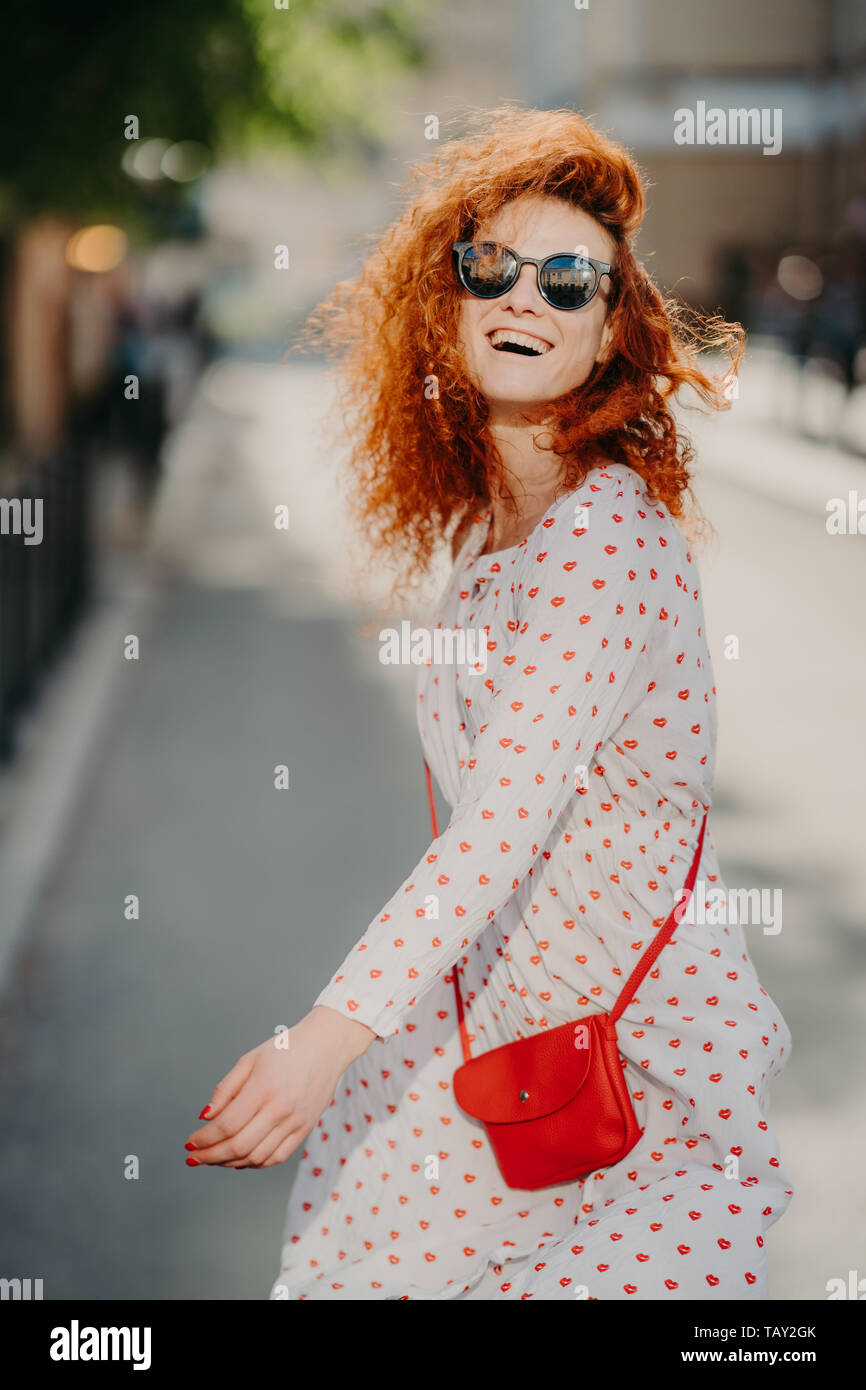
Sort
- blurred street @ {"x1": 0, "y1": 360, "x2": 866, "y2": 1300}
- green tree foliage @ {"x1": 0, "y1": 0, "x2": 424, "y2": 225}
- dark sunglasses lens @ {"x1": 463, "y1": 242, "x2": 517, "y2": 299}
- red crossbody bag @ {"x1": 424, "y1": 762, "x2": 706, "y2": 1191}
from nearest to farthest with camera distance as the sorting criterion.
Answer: red crossbody bag @ {"x1": 424, "y1": 762, "x2": 706, "y2": 1191}, dark sunglasses lens @ {"x1": 463, "y1": 242, "x2": 517, "y2": 299}, blurred street @ {"x1": 0, "y1": 360, "x2": 866, "y2": 1300}, green tree foliage @ {"x1": 0, "y1": 0, "x2": 424, "y2": 225}

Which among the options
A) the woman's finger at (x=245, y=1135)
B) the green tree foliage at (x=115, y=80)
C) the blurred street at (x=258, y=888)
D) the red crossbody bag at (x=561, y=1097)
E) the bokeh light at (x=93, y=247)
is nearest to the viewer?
the woman's finger at (x=245, y=1135)

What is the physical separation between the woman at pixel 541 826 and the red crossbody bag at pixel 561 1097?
4 cm

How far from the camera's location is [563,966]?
2035 mm

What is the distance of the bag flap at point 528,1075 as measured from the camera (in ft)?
A: 6.42

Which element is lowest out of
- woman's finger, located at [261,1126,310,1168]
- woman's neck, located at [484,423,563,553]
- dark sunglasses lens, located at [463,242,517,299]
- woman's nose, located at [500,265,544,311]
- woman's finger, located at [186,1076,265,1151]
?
woman's finger, located at [261,1126,310,1168]

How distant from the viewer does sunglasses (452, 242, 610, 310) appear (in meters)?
2.02

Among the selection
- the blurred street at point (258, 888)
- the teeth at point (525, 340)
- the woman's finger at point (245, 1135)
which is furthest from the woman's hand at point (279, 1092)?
the blurred street at point (258, 888)

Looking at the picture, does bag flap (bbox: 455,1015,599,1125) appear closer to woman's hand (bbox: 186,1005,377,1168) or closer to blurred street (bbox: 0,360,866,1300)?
woman's hand (bbox: 186,1005,377,1168)

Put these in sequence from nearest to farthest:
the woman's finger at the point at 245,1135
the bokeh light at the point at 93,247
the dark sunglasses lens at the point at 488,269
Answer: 1. the woman's finger at the point at 245,1135
2. the dark sunglasses lens at the point at 488,269
3. the bokeh light at the point at 93,247

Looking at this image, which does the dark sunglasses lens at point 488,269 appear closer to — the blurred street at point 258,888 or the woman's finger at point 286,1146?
the blurred street at point 258,888

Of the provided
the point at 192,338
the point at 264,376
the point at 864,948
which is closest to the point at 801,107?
the point at 264,376

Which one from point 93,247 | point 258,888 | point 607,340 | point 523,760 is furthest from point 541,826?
point 93,247

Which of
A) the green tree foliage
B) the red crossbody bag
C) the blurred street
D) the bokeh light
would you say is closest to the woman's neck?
the red crossbody bag

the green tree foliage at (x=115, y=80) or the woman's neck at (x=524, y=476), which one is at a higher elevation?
the green tree foliage at (x=115, y=80)
